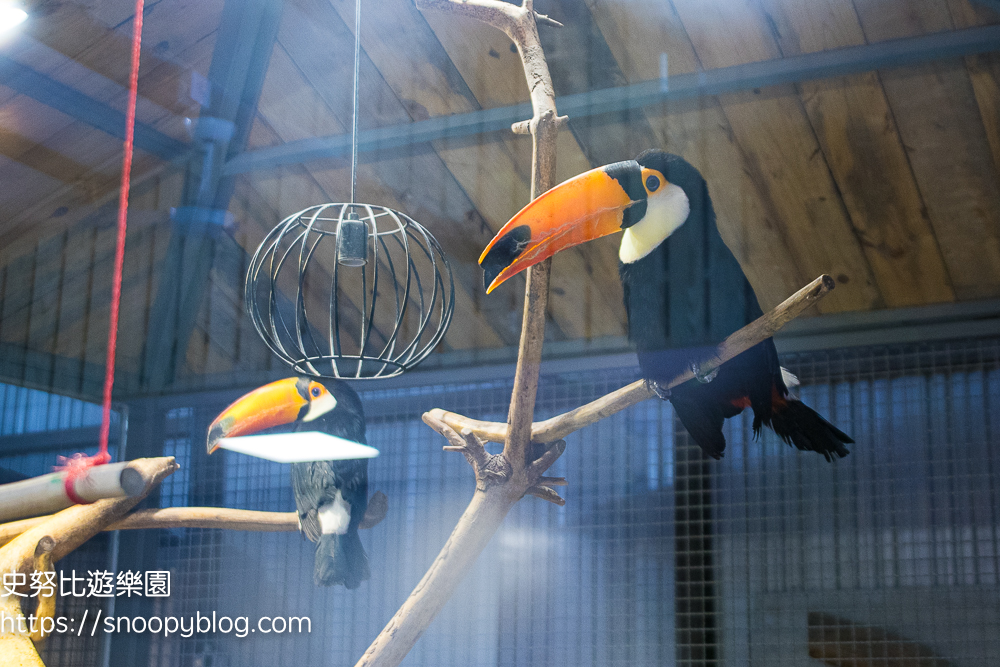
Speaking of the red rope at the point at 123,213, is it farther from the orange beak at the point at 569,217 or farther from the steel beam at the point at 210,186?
the orange beak at the point at 569,217

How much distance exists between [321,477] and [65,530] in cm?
41

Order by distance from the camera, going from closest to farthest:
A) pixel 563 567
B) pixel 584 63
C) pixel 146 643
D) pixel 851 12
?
pixel 851 12 → pixel 584 63 → pixel 563 567 → pixel 146 643

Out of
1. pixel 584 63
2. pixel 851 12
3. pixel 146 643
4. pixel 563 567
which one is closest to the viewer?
pixel 851 12

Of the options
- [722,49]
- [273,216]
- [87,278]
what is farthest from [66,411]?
[722,49]

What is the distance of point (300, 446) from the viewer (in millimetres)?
1725

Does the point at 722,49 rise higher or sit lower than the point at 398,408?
higher

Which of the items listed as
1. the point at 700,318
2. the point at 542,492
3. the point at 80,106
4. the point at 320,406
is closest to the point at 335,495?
the point at 320,406

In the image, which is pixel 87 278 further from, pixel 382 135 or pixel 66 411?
pixel 382 135

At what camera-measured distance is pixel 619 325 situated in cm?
182

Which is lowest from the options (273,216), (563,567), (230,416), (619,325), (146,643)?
(146,643)

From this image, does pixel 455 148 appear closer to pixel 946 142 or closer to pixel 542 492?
pixel 542 492

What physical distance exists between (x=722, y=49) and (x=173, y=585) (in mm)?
1478

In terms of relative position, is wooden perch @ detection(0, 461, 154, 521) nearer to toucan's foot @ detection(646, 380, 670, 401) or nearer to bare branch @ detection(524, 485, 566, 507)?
bare branch @ detection(524, 485, 566, 507)

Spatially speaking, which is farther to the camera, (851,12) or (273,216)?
(273,216)
